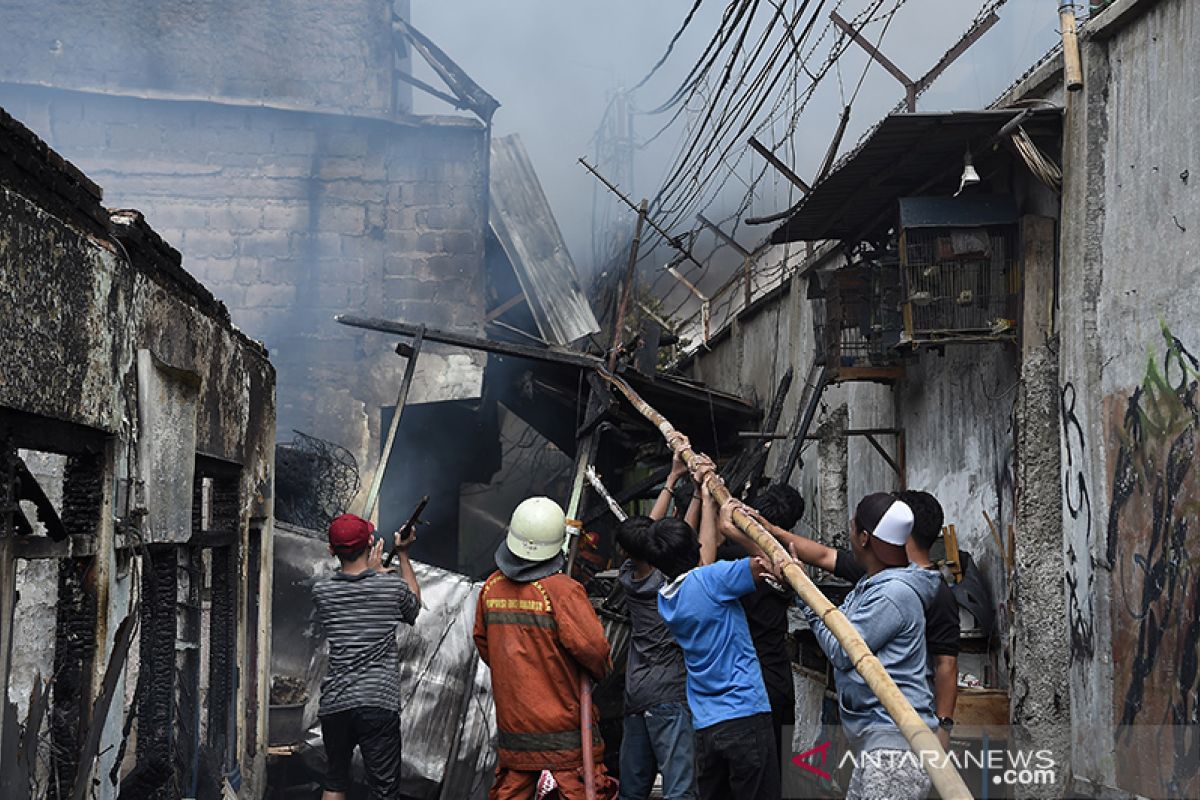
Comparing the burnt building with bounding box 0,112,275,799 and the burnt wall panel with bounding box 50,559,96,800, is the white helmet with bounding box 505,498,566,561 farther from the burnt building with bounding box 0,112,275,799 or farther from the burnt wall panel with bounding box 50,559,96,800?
the burnt wall panel with bounding box 50,559,96,800

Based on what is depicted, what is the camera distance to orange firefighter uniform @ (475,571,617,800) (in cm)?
518

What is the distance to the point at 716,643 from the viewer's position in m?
4.70

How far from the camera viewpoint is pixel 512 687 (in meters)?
5.24

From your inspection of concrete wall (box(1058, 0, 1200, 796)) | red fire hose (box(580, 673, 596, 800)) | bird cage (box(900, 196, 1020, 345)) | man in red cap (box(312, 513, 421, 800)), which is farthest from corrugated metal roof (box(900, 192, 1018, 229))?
man in red cap (box(312, 513, 421, 800))

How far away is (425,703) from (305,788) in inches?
42.7

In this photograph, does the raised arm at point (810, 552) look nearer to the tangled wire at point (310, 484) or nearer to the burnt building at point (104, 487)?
the burnt building at point (104, 487)

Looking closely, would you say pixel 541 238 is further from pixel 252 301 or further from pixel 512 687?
pixel 512 687

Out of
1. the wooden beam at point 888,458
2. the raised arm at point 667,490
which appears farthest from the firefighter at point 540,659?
the wooden beam at point 888,458

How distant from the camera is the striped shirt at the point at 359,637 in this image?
19.5 ft

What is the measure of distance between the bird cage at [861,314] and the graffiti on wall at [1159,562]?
2.06 meters

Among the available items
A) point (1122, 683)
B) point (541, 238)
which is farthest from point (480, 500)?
point (1122, 683)

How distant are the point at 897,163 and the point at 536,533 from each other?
375 centimetres

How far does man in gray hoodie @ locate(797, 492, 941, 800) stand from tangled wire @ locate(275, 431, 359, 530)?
7578mm

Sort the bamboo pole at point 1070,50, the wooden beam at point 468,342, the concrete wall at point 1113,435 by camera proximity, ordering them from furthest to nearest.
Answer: the wooden beam at point 468,342 < the bamboo pole at point 1070,50 < the concrete wall at point 1113,435
